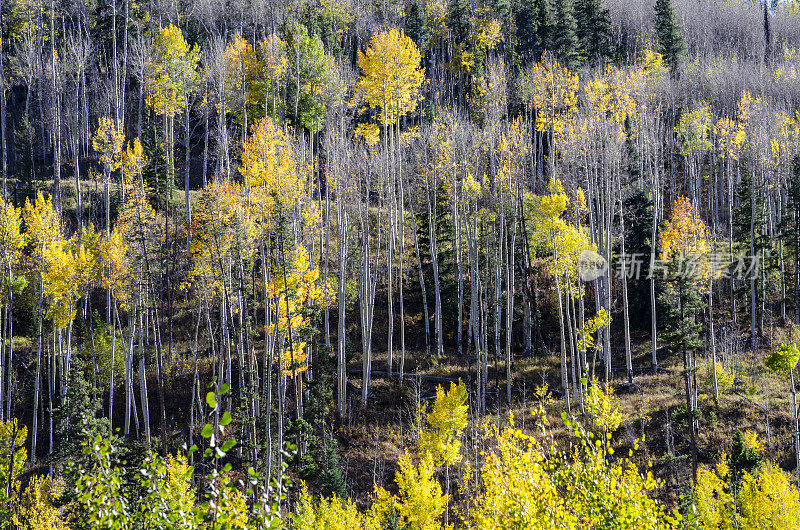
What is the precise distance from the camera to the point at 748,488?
17.1 metres

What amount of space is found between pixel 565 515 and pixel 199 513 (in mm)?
5275

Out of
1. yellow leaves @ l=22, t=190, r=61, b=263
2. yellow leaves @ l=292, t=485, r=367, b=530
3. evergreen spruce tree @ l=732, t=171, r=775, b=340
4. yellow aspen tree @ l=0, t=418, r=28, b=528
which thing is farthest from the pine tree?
yellow aspen tree @ l=0, t=418, r=28, b=528

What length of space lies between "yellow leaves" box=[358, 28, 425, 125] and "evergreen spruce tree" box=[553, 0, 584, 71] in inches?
984

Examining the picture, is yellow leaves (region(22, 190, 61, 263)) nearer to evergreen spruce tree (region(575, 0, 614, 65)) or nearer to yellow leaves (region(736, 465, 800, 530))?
yellow leaves (region(736, 465, 800, 530))

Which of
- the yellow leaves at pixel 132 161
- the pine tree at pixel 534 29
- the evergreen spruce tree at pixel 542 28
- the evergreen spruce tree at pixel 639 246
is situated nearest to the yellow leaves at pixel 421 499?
the evergreen spruce tree at pixel 639 246

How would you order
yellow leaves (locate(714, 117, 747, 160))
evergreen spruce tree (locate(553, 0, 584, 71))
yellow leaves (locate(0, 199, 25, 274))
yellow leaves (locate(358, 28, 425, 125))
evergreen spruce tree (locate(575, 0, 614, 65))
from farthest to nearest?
evergreen spruce tree (locate(575, 0, 614, 65)) < evergreen spruce tree (locate(553, 0, 584, 71)) < yellow leaves (locate(714, 117, 747, 160)) < yellow leaves (locate(358, 28, 425, 125)) < yellow leaves (locate(0, 199, 25, 274))

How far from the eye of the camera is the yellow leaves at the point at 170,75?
2912 cm

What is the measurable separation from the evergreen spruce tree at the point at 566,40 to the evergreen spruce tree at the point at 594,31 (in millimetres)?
1596

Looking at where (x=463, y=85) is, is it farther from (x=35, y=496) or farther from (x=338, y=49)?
(x=35, y=496)

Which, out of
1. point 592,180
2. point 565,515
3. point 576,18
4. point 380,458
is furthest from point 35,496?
point 576,18

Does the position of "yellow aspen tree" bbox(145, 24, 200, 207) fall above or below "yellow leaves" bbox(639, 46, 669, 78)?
below

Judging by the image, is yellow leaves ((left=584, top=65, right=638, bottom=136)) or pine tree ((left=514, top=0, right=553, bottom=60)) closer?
yellow leaves ((left=584, top=65, right=638, bottom=136))

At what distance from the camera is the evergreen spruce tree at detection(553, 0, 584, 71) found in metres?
45.0

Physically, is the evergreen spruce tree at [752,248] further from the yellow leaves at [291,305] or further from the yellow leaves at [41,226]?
the yellow leaves at [41,226]
